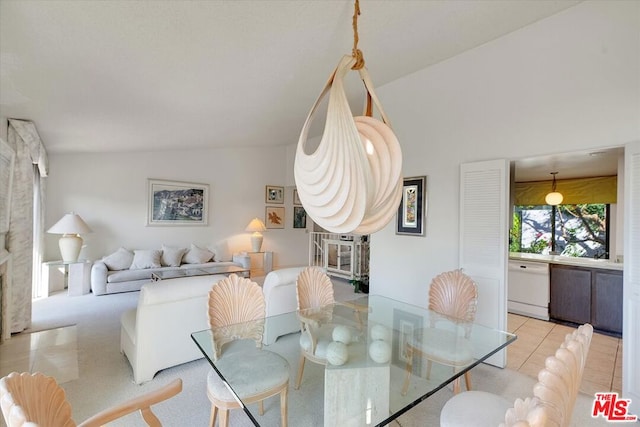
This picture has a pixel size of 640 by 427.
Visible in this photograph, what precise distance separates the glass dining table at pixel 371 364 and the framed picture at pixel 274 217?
5.12m

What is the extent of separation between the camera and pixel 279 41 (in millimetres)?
2363

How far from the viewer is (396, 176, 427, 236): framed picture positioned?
11.5 feet

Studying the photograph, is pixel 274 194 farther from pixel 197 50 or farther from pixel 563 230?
pixel 563 230

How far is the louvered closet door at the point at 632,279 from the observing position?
83.8 inches

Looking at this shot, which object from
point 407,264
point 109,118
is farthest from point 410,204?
point 109,118

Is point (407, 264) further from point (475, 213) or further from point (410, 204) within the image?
point (475, 213)

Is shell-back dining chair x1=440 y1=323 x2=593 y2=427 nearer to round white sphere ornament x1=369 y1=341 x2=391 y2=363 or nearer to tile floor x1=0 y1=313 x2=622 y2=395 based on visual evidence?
round white sphere ornament x1=369 y1=341 x2=391 y2=363

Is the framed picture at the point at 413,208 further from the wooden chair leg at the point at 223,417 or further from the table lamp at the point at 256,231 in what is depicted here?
the table lamp at the point at 256,231

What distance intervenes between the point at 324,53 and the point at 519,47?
1898 millimetres

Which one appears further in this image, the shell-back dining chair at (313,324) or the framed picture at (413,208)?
the framed picture at (413,208)

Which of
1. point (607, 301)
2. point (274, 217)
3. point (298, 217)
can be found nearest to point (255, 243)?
point (274, 217)

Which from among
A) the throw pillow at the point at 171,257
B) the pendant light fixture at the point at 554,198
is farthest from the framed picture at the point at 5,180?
the pendant light fixture at the point at 554,198

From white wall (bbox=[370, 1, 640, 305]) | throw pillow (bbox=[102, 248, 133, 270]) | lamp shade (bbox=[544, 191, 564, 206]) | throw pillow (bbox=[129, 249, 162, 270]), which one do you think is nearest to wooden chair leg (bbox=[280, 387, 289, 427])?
white wall (bbox=[370, 1, 640, 305])

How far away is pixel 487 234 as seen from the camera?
293 centimetres
